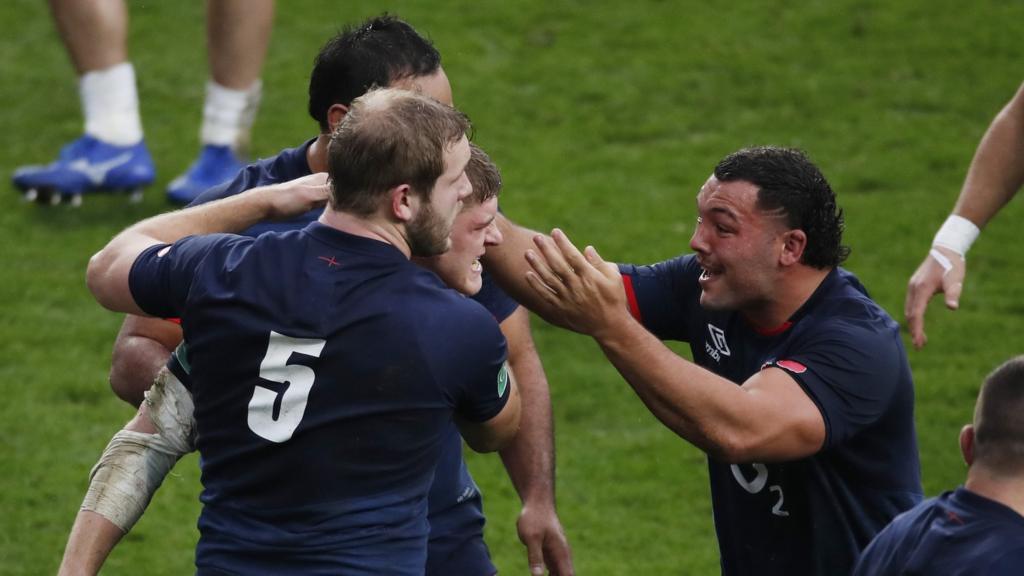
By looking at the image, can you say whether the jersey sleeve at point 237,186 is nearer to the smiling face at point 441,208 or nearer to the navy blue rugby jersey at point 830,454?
the smiling face at point 441,208

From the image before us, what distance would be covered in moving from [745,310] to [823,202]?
0.34 m

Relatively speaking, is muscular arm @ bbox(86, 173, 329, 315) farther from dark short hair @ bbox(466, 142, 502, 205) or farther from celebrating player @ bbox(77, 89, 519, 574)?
dark short hair @ bbox(466, 142, 502, 205)

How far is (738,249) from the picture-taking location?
12.5 feet

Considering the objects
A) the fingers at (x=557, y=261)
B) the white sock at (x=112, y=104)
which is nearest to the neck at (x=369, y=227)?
the fingers at (x=557, y=261)

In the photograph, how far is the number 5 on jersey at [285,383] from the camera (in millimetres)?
2896

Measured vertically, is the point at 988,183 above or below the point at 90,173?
above

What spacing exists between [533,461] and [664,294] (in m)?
0.59

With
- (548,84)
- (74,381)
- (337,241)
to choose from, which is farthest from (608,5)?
(337,241)

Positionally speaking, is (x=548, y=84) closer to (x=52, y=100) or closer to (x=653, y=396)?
(x=52, y=100)

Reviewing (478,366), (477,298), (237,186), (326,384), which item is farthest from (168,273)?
(477,298)

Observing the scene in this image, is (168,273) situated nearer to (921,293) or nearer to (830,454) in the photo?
(830,454)

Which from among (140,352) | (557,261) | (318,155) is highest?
(557,261)

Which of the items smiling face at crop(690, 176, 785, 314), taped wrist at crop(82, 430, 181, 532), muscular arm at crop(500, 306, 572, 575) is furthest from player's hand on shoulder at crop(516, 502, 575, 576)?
taped wrist at crop(82, 430, 181, 532)

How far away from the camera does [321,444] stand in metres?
2.92
